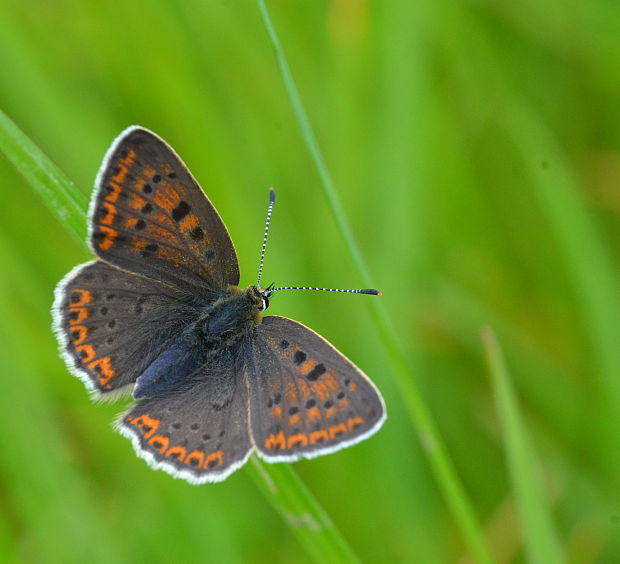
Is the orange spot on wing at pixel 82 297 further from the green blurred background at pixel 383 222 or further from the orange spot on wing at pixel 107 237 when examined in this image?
the green blurred background at pixel 383 222

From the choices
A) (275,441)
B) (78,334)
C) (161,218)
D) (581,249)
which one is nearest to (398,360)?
(275,441)

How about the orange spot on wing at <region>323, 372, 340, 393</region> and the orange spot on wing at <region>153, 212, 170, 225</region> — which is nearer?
the orange spot on wing at <region>323, 372, 340, 393</region>

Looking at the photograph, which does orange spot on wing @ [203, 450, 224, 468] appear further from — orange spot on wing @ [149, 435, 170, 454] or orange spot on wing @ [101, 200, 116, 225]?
orange spot on wing @ [101, 200, 116, 225]

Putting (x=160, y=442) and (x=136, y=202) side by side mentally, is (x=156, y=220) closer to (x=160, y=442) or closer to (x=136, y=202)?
(x=136, y=202)

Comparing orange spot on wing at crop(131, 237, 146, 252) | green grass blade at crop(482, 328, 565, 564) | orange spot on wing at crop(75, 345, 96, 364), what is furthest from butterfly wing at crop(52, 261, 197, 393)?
green grass blade at crop(482, 328, 565, 564)

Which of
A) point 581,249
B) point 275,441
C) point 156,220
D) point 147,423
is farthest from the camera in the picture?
point 581,249

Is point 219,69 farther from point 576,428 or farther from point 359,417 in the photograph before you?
point 576,428

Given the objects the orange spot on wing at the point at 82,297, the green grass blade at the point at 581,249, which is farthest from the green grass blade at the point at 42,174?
the green grass blade at the point at 581,249
